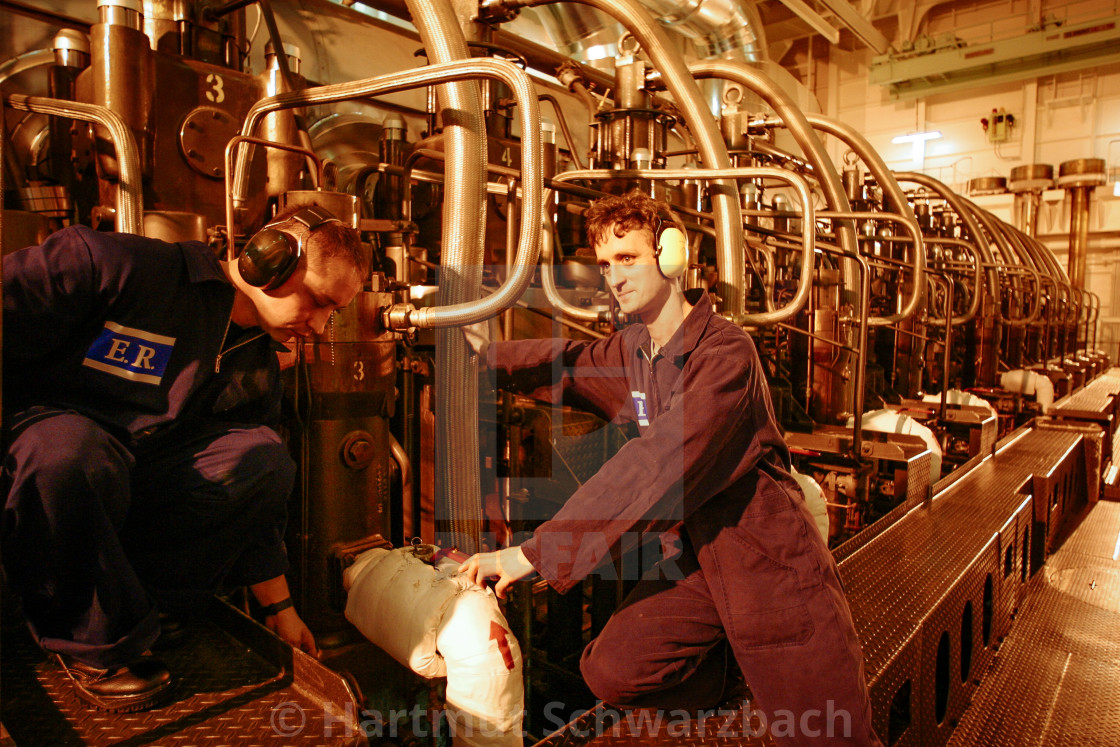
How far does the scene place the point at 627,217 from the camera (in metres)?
1.70

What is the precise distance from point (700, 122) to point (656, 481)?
6.26 ft

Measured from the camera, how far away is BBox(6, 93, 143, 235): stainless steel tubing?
6.20 feet

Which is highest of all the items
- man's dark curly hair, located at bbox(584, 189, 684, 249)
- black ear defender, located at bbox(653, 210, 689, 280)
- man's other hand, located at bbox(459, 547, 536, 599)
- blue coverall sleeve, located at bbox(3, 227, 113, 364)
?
man's dark curly hair, located at bbox(584, 189, 684, 249)

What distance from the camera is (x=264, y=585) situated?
68.4 inches

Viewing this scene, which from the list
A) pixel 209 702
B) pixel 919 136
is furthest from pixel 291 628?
pixel 919 136

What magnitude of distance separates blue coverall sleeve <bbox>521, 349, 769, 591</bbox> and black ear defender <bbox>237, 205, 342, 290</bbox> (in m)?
0.76

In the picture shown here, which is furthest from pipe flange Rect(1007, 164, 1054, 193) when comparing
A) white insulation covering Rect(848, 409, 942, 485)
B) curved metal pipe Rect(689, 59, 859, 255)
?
white insulation covering Rect(848, 409, 942, 485)

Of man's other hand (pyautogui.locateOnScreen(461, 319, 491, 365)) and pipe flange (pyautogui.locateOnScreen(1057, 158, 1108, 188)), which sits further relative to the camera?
pipe flange (pyautogui.locateOnScreen(1057, 158, 1108, 188))

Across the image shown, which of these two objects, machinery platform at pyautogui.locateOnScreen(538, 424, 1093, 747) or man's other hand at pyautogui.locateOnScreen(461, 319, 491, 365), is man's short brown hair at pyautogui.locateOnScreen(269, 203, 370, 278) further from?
machinery platform at pyautogui.locateOnScreen(538, 424, 1093, 747)

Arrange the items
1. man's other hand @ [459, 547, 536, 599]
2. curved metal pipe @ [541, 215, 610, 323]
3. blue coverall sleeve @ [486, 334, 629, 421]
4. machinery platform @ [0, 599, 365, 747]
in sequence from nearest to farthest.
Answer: machinery platform @ [0, 599, 365, 747] < man's other hand @ [459, 547, 536, 599] < blue coverall sleeve @ [486, 334, 629, 421] < curved metal pipe @ [541, 215, 610, 323]

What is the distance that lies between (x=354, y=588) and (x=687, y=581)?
0.85 metres

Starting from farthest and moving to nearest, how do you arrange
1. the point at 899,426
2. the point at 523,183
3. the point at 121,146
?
1. the point at 899,426
2. the point at 121,146
3. the point at 523,183

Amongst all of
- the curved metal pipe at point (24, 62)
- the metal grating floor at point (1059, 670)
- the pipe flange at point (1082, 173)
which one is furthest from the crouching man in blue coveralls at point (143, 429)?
the pipe flange at point (1082, 173)

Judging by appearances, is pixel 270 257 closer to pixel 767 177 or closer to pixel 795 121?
pixel 767 177
